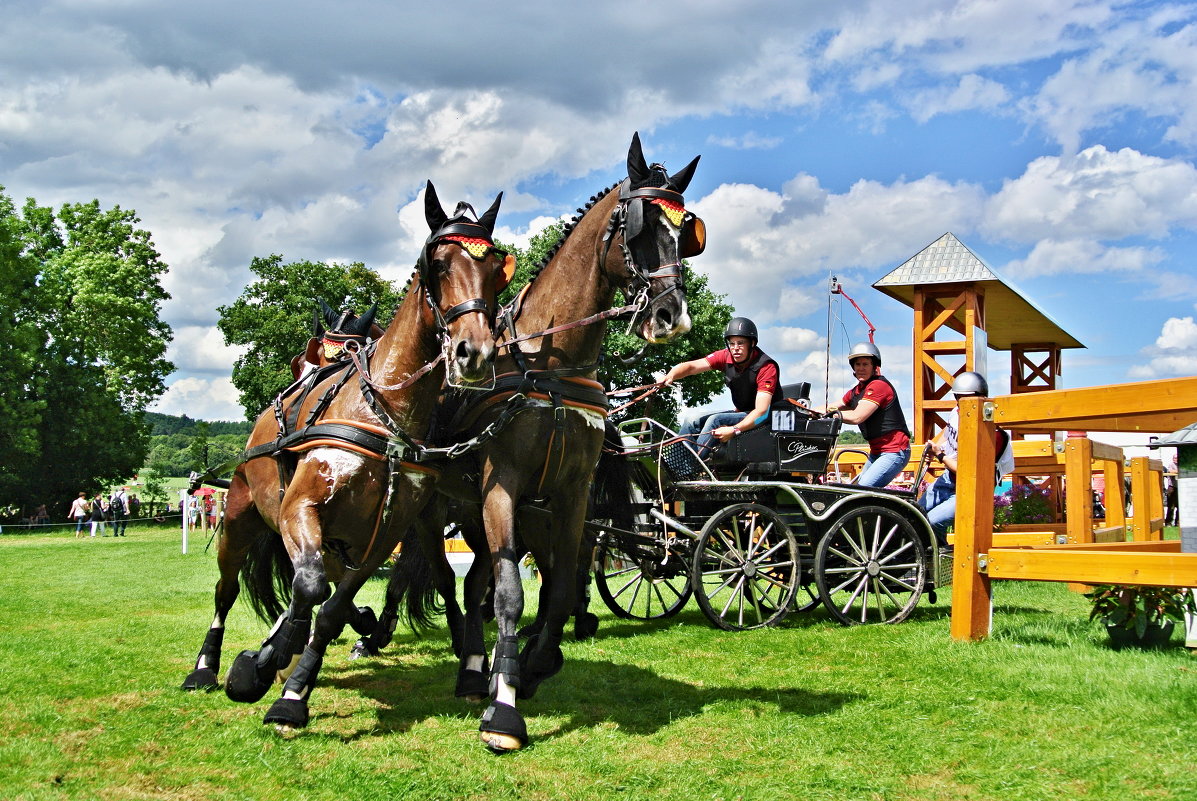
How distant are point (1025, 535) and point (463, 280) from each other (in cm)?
521

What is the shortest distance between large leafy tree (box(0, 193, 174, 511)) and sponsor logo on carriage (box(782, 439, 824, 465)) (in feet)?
110

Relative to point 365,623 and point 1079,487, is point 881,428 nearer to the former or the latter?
point 1079,487

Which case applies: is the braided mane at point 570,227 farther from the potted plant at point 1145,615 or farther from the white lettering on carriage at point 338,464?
the potted plant at point 1145,615

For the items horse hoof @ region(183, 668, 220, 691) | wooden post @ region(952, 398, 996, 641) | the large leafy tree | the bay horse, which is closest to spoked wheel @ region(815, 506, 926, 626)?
wooden post @ region(952, 398, 996, 641)

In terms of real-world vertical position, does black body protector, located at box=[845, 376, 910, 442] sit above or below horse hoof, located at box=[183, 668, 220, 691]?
above

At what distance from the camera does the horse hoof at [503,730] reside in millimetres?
4320

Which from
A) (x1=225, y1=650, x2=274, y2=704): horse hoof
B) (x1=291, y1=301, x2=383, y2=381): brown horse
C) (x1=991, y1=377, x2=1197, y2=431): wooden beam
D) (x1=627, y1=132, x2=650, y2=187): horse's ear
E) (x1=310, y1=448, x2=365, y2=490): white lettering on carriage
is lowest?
(x1=225, y1=650, x2=274, y2=704): horse hoof

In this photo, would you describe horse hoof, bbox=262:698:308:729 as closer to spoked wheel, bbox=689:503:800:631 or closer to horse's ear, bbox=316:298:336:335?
horse's ear, bbox=316:298:336:335

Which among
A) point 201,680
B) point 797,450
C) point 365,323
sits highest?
point 365,323

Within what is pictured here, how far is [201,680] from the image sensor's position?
5.70 metres

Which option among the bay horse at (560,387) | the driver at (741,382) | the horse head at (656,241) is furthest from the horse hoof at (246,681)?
the driver at (741,382)

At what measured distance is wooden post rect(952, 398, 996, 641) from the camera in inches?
237

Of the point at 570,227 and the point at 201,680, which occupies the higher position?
the point at 570,227

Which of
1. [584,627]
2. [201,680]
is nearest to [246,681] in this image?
[201,680]
